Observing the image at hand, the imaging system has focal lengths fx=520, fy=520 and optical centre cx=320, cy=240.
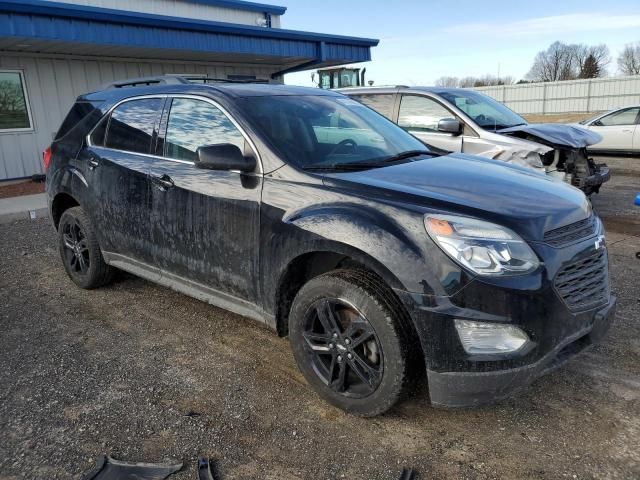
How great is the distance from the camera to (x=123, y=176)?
417cm

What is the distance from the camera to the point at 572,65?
8200cm

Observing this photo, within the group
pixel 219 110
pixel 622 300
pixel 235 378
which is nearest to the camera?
pixel 235 378

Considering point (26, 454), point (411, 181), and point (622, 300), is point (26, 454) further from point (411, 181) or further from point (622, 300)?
point (622, 300)

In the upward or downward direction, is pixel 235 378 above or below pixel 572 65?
below

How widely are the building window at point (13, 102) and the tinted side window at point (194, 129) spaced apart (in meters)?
9.74

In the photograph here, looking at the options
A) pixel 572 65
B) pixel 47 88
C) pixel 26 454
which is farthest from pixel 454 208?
pixel 572 65

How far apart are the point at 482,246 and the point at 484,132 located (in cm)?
505

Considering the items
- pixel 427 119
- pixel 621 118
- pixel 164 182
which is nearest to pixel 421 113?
pixel 427 119

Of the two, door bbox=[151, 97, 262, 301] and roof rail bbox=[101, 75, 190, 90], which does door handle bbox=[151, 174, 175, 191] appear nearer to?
door bbox=[151, 97, 262, 301]

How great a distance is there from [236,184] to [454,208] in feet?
4.73

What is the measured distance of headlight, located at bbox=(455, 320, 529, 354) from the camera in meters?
2.47

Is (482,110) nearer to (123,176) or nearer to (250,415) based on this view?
(123,176)

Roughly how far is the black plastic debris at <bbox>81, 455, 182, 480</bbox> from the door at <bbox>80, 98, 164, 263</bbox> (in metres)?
1.84

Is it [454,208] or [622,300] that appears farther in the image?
[622,300]
